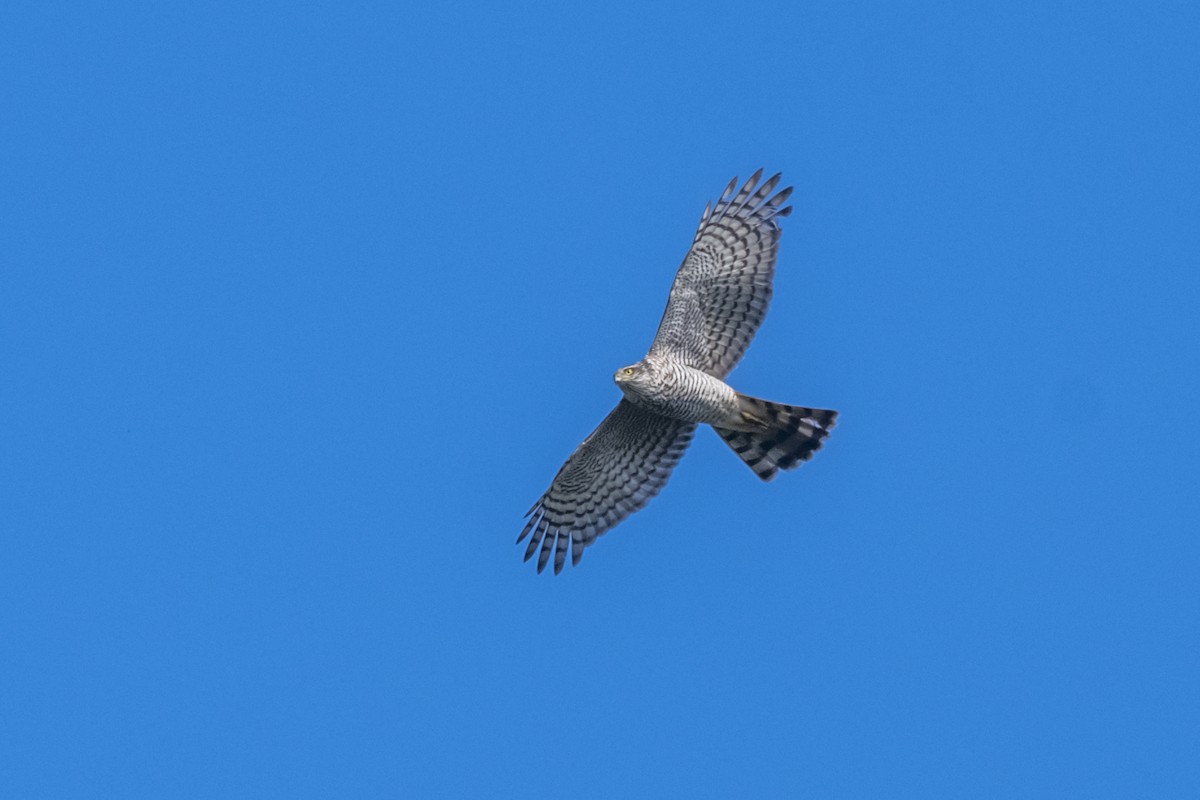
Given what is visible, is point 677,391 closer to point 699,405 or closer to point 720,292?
point 699,405

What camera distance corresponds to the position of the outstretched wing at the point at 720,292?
19.2 m

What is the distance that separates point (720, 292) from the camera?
19.3 metres

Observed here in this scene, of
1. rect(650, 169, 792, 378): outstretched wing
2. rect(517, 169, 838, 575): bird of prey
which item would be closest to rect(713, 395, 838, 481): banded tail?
rect(517, 169, 838, 575): bird of prey

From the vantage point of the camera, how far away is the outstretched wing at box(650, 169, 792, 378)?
19219 mm

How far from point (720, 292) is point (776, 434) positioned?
150 centimetres

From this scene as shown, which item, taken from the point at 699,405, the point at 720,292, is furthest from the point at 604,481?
the point at 720,292

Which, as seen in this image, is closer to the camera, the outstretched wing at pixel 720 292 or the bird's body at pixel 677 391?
the bird's body at pixel 677 391

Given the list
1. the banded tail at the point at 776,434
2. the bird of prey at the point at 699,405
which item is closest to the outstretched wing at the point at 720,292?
the bird of prey at the point at 699,405

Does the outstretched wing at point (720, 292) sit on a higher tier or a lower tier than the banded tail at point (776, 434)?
higher

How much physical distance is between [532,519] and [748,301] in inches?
124

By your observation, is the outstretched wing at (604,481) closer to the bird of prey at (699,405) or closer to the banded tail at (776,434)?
the bird of prey at (699,405)

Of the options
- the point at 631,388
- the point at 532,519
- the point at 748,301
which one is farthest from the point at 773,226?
the point at 532,519

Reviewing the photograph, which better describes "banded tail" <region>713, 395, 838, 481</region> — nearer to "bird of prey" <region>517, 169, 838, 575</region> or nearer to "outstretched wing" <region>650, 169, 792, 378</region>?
"bird of prey" <region>517, 169, 838, 575</region>

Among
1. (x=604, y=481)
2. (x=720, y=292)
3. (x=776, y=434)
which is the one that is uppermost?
(x=720, y=292)
